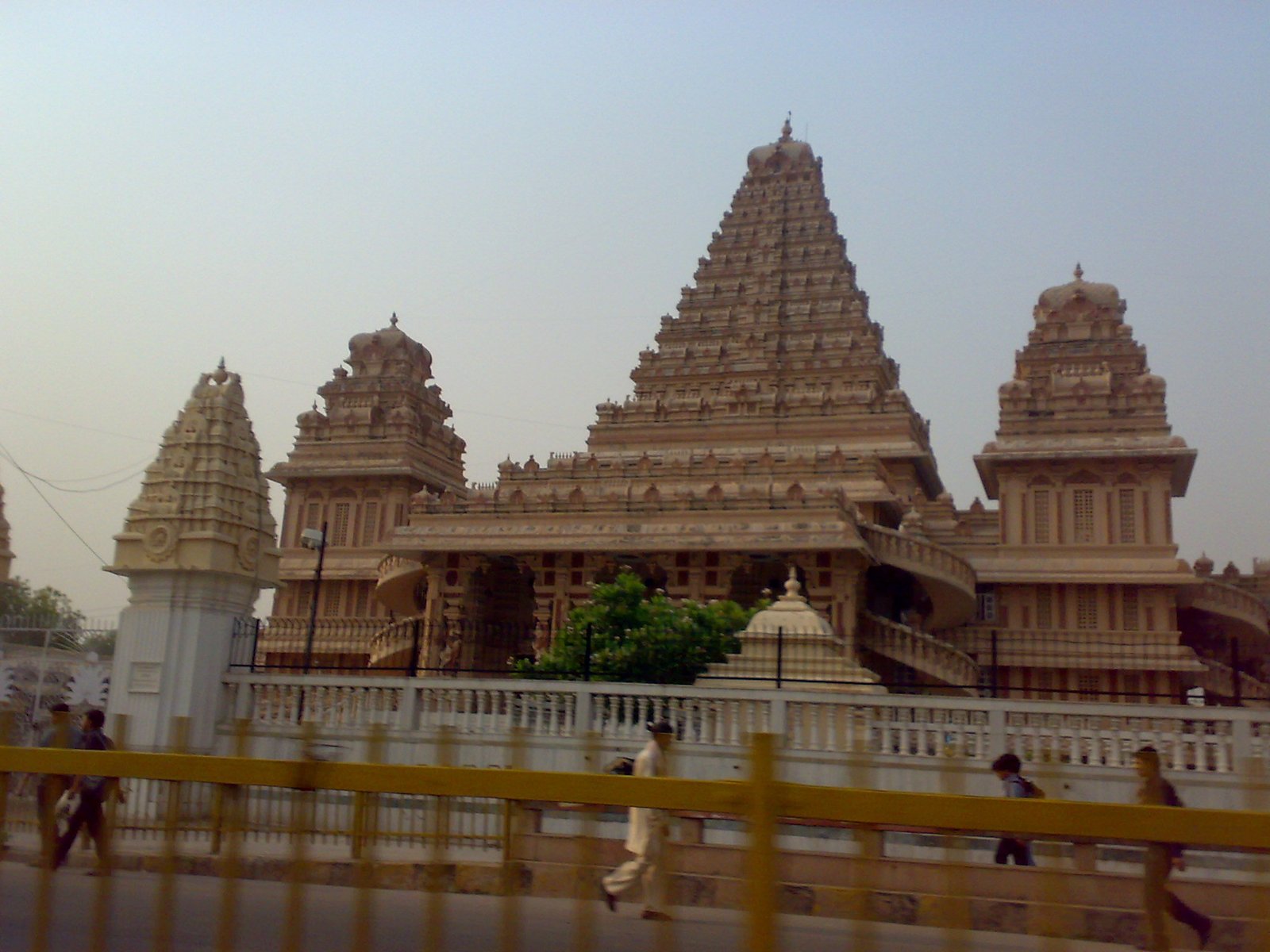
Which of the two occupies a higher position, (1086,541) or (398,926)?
A: (1086,541)

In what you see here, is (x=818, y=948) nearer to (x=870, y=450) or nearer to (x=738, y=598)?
(x=738, y=598)

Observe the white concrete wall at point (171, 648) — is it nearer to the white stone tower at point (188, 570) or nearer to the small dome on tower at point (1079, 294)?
the white stone tower at point (188, 570)

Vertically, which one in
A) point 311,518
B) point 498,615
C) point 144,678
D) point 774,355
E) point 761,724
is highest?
point 774,355

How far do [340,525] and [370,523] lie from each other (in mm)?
1056

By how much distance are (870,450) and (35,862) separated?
103 feet

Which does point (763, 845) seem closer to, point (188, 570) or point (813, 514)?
point (188, 570)

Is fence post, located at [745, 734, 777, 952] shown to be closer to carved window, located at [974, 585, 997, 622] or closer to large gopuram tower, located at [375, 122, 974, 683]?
large gopuram tower, located at [375, 122, 974, 683]

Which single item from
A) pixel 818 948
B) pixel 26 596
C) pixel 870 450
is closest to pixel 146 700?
pixel 818 948

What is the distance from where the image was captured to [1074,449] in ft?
104

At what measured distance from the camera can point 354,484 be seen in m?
40.2

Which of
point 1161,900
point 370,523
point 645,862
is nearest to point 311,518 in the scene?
point 370,523

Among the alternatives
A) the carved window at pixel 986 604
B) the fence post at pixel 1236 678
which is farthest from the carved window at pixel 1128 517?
the fence post at pixel 1236 678

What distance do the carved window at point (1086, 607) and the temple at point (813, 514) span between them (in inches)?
2.3

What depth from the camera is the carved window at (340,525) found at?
39.2 metres
